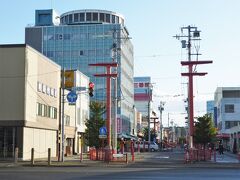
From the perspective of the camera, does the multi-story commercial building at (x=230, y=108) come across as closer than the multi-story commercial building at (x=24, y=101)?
No

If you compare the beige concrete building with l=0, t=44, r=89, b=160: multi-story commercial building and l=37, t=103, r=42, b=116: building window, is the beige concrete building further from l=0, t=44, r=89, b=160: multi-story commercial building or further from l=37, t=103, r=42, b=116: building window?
l=37, t=103, r=42, b=116: building window

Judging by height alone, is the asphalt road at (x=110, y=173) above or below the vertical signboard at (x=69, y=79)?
below

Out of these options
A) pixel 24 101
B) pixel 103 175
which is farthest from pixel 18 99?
pixel 103 175

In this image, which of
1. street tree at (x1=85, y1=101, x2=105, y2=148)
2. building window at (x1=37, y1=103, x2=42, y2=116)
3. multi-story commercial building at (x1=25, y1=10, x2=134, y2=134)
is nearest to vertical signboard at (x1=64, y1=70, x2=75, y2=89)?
street tree at (x1=85, y1=101, x2=105, y2=148)

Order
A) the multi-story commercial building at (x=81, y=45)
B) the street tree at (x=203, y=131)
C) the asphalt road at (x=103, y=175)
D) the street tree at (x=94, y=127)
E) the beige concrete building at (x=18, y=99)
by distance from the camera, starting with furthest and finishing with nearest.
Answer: the multi-story commercial building at (x=81, y=45) < the street tree at (x=203, y=131) < the street tree at (x=94, y=127) < the beige concrete building at (x=18, y=99) < the asphalt road at (x=103, y=175)

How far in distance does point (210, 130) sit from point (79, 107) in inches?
697

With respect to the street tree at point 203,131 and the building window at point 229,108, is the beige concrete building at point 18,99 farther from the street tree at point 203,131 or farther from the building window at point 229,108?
Result: the building window at point 229,108

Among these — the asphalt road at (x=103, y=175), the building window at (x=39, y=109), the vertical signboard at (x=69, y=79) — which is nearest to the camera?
the asphalt road at (x=103, y=175)

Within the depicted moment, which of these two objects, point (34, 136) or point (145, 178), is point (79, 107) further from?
point (145, 178)

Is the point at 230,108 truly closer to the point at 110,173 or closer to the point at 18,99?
the point at 18,99

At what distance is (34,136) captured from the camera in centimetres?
4747

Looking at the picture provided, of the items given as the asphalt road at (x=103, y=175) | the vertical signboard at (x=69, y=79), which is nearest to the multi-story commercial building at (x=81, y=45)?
the vertical signboard at (x=69, y=79)

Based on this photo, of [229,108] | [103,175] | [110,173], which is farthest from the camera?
[229,108]

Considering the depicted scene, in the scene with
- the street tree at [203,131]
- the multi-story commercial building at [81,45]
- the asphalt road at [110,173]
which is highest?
the multi-story commercial building at [81,45]
